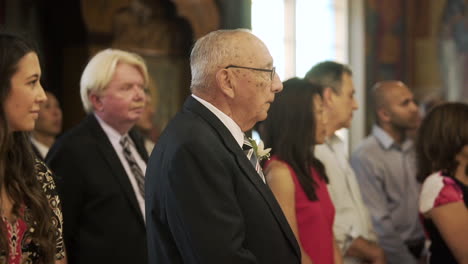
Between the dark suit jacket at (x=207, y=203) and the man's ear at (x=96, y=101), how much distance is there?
4.45ft

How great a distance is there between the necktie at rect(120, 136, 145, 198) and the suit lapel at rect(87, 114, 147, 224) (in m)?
0.11

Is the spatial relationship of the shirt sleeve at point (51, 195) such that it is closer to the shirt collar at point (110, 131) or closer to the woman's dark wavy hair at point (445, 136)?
the shirt collar at point (110, 131)

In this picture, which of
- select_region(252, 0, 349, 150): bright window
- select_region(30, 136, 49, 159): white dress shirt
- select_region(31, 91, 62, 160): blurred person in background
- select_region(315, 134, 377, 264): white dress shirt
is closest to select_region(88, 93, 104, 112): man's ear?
select_region(315, 134, 377, 264): white dress shirt

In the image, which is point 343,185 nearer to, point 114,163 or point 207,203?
point 114,163

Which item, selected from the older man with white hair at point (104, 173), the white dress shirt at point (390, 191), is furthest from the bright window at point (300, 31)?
the older man with white hair at point (104, 173)

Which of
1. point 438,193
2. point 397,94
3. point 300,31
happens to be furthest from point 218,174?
point 300,31

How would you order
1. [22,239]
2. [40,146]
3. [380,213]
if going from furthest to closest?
[380,213] → [40,146] → [22,239]

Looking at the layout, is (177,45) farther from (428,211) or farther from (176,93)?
(428,211)

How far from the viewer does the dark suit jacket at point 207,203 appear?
2.70 meters

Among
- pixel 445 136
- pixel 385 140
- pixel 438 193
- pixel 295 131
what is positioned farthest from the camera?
pixel 385 140

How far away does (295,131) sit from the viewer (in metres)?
4.08

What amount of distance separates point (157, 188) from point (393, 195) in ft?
12.7

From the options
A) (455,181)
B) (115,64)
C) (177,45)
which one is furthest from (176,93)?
(455,181)

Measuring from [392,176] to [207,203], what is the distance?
397 centimetres
